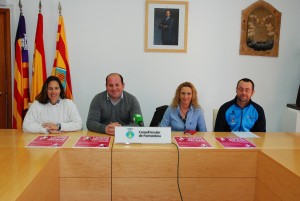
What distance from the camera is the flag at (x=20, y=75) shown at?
3260 millimetres

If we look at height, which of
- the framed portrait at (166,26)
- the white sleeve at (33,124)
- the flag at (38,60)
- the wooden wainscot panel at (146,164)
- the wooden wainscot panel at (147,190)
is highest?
the framed portrait at (166,26)

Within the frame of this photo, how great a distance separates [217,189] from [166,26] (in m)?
2.25

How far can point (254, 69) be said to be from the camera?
3.69m

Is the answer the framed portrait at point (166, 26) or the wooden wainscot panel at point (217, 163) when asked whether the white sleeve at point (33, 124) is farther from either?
the framed portrait at point (166, 26)

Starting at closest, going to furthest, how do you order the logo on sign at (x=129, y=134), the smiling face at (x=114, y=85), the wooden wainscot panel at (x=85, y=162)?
the wooden wainscot panel at (x=85, y=162) → the logo on sign at (x=129, y=134) → the smiling face at (x=114, y=85)

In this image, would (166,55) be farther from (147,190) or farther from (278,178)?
(278,178)

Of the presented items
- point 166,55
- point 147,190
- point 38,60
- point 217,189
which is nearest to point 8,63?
point 38,60

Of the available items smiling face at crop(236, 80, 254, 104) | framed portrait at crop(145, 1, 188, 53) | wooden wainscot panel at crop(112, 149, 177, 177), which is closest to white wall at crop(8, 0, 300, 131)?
framed portrait at crop(145, 1, 188, 53)

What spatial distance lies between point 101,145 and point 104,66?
1.85 m

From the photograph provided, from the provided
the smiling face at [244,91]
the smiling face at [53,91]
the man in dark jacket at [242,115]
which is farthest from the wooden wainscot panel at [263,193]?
the smiling face at [53,91]

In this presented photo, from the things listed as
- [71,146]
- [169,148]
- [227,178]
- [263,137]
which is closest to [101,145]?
[71,146]

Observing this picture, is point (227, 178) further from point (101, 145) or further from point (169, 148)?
point (101, 145)

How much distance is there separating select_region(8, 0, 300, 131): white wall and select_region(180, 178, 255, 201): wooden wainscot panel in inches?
74.5

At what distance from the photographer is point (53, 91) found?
238 centimetres
